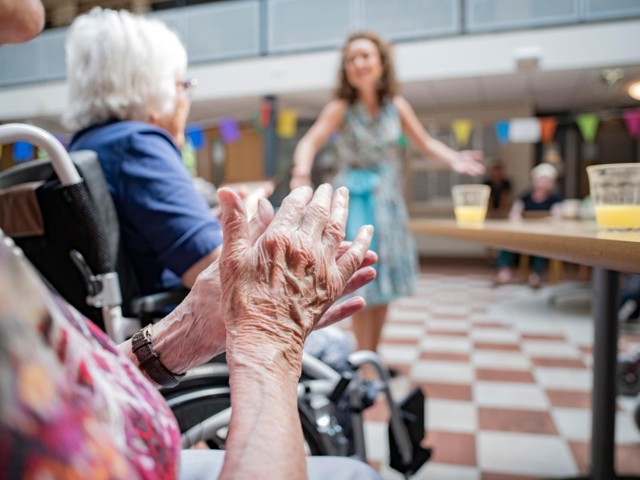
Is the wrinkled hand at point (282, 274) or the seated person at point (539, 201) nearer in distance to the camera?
the wrinkled hand at point (282, 274)

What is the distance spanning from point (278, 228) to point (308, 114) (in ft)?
31.4

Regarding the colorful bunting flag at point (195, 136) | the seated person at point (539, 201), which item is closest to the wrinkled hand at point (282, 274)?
the seated person at point (539, 201)

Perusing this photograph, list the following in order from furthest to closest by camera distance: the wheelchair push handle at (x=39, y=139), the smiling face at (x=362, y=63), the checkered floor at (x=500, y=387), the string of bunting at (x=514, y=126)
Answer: the string of bunting at (x=514, y=126) → the smiling face at (x=362, y=63) → the checkered floor at (x=500, y=387) → the wheelchair push handle at (x=39, y=139)

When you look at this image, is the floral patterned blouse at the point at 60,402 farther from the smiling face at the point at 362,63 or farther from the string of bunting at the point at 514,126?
the string of bunting at the point at 514,126

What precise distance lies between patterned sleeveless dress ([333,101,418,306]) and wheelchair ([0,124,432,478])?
4.27ft

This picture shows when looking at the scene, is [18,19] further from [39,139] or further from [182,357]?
[182,357]

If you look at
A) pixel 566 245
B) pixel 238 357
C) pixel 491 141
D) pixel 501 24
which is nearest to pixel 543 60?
pixel 501 24

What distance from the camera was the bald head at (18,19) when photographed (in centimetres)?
69

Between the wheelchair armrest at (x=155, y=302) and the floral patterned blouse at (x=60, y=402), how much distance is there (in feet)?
2.11

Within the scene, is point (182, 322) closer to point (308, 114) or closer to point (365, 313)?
point (365, 313)

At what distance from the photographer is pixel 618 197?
0.97 metres

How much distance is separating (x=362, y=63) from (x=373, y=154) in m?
0.38

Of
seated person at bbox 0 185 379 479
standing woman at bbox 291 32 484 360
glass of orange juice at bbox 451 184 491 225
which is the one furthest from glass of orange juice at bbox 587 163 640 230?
standing woman at bbox 291 32 484 360

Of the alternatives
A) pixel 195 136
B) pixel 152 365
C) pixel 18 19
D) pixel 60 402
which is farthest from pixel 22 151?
pixel 60 402
